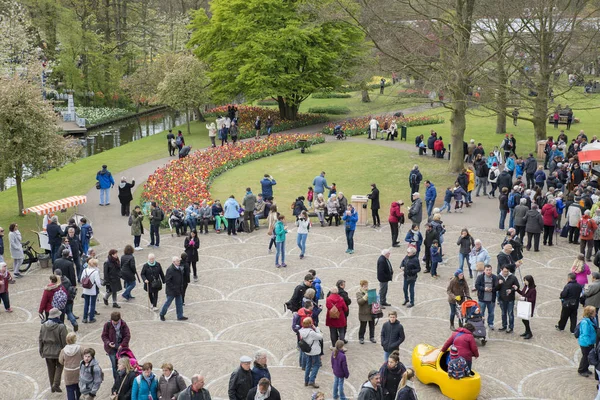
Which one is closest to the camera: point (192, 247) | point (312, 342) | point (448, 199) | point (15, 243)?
point (312, 342)

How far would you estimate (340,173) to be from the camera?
113 ft

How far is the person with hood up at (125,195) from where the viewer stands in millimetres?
27391

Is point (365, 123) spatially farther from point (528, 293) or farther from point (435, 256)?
point (528, 293)

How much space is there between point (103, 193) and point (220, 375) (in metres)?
17.2

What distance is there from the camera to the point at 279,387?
13336 millimetres

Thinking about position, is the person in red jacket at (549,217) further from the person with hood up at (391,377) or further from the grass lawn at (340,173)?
the person with hood up at (391,377)

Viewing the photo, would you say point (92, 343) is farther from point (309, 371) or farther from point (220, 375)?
point (309, 371)

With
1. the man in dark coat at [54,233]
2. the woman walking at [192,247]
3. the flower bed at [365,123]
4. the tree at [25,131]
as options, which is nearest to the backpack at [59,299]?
the woman walking at [192,247]

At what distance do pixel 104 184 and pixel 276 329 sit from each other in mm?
15167

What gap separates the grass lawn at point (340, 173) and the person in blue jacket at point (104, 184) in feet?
14.7

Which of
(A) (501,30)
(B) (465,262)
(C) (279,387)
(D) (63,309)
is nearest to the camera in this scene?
(C) (279,387)

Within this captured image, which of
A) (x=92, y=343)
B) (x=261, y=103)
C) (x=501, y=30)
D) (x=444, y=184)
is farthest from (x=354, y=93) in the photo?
(x=92, y=343)

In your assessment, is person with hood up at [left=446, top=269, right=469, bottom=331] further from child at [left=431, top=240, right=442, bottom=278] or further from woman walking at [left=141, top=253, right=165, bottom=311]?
woman walking at [left=141, top=253, right=165, bottom=311]

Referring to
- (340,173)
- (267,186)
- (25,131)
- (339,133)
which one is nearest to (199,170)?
(267,186)
